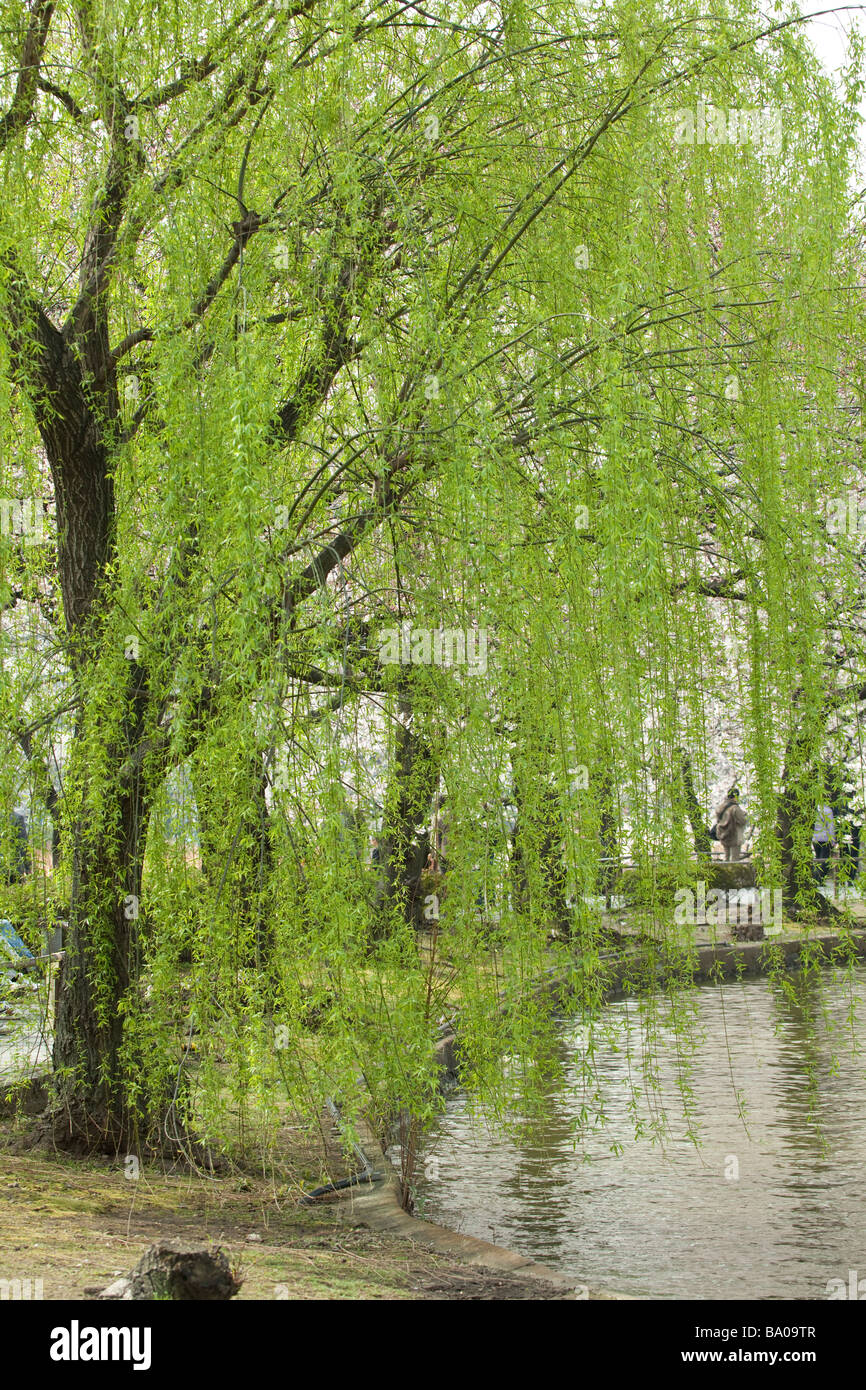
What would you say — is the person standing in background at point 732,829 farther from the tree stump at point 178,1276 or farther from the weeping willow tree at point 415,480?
the tree stump at point 178,1276

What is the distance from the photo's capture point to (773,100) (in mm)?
4418

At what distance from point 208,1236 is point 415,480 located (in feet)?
8.53

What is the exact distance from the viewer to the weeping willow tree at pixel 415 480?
12.8 ft

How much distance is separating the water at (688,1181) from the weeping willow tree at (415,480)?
32.0 inches

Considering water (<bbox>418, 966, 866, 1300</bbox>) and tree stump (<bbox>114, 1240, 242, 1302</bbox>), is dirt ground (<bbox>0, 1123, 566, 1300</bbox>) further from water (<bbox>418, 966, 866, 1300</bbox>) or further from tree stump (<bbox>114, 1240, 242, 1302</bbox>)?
water (<bbox>418, 966, 866, 1300</bbox>)

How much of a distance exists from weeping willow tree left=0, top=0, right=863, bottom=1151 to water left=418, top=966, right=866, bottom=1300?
813mm

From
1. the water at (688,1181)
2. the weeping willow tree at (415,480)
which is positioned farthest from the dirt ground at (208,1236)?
the water at (688,1181)

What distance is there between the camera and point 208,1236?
14.4 feet

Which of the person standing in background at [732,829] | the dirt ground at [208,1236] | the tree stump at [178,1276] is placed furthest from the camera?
the person standing in background at [732,829]

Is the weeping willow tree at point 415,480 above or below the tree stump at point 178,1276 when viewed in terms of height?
above

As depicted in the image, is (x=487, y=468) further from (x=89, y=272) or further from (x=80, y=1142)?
(x=80, y=1142)

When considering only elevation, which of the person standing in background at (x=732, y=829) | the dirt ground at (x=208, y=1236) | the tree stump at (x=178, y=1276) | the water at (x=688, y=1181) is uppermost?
the person standing in background at (x=732, y=829)

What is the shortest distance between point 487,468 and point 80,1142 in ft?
11.0

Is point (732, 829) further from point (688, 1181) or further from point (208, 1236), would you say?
point (208, 1236)
